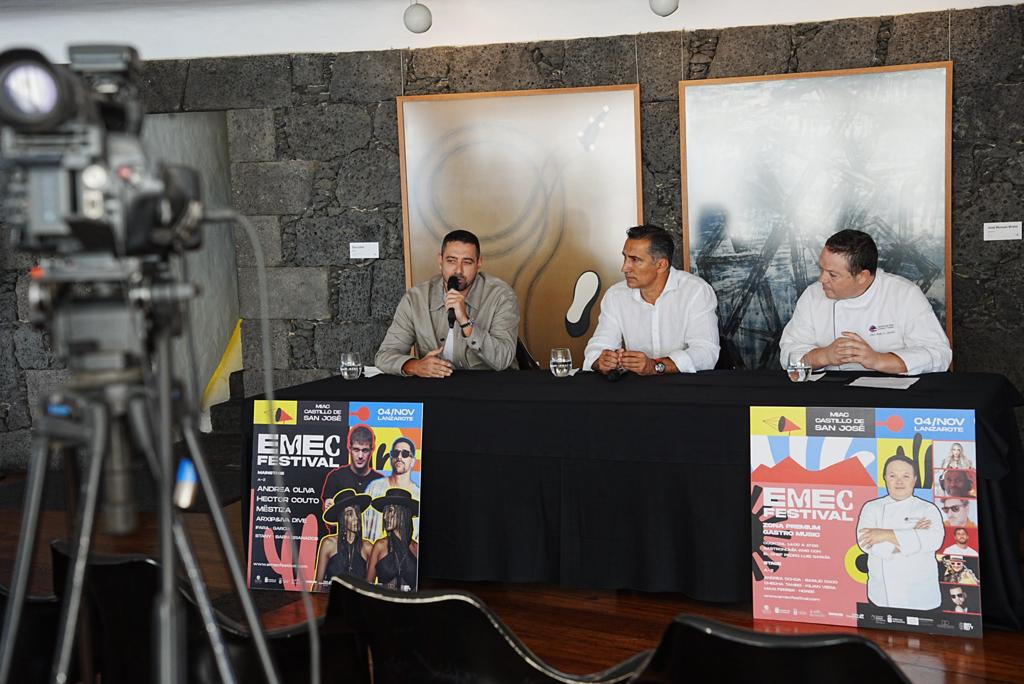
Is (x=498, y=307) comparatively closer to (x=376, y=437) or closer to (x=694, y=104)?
(x=376, y=437)

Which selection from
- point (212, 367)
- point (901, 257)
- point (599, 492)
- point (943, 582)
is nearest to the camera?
point (943, 582)

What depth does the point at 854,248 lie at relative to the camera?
10.7 feet

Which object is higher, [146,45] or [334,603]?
[146,45]

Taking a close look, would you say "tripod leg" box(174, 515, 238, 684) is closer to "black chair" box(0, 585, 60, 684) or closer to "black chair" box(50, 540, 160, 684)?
"black chair" box(50, 540, 160, 684)

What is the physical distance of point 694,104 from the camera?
4523 millimetres

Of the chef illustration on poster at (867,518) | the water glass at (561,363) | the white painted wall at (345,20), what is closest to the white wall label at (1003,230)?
the white painted wall at (345,20)

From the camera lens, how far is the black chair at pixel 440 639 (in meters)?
1.46

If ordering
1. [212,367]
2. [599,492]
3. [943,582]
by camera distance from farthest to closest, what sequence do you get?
[212,367], [599,492], [943,582]

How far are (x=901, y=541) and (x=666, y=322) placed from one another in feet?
4.48

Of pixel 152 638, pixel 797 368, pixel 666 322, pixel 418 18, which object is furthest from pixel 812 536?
pixel 418 18

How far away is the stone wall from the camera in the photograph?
423 cm

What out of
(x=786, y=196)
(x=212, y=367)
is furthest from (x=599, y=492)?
(x=212, y=367)

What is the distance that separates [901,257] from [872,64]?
0.89 meters

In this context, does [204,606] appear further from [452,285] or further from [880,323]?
[880,323]
